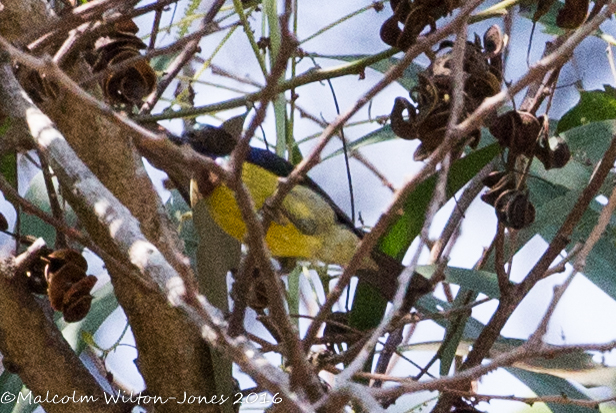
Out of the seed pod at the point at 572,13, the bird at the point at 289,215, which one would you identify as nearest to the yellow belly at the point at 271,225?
the bird at the point at 289,215

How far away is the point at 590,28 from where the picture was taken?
28.6 inches

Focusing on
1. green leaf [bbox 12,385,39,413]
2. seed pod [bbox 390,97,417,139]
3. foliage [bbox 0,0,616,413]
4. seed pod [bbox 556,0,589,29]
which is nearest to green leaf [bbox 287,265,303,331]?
foliage [bbox 0,0,616,413]

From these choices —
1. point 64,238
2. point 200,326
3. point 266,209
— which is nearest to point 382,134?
point 64,238

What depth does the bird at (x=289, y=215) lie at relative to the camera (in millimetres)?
1412

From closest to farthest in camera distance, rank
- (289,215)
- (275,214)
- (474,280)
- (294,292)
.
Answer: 1. (275,214)
2. (474,280)
3. (294,292)
4. (289,215)

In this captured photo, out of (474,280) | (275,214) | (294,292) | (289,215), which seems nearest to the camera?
(275,214)

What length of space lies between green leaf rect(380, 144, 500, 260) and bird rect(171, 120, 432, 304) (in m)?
0.03

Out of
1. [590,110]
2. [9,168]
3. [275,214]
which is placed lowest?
[275,214]

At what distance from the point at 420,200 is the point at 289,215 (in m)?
0.30

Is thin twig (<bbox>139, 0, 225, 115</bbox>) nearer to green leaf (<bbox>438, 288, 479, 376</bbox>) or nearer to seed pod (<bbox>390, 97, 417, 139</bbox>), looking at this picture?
seed pod (<bbox>390, 97, 417, 139</bbox>)

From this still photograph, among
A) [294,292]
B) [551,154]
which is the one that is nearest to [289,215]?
[294,292]

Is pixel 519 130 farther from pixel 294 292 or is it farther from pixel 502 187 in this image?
pixel 294 292

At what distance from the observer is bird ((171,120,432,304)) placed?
55.6 inches

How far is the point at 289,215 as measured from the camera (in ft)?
5.15
